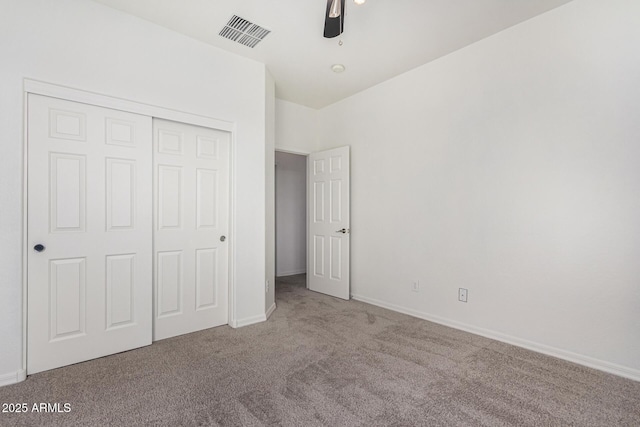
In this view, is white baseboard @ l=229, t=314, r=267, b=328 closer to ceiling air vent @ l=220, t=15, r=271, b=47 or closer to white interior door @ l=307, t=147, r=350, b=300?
white interior door @ l=307, t=147, r=350, b=300

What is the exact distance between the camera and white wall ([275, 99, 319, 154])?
4.39m

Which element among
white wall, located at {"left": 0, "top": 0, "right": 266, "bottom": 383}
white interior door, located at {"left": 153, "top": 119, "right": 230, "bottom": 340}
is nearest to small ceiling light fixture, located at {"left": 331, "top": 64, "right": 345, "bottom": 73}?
white wall, located at {"left": 0, "top": 0, "right": 266, "bottom": 383}

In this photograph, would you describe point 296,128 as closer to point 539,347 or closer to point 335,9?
point 335,9

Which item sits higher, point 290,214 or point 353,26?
point 353,26

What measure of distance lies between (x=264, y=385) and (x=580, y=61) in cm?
336

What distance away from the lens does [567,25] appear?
2.48 m

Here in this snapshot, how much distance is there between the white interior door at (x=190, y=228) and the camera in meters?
2.87

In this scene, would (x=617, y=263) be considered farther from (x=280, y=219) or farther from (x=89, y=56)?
(x=280, y=219)

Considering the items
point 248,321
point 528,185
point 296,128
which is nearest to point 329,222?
point 296,128

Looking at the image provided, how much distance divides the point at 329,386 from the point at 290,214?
4293mm

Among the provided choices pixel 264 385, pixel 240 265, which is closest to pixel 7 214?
pixel 240 265

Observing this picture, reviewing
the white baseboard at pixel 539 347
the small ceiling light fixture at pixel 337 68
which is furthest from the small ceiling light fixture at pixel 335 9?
the white baseboard at pixel 539 347

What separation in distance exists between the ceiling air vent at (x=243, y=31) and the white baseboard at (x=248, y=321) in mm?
2738

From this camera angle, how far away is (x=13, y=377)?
211 cm
